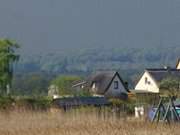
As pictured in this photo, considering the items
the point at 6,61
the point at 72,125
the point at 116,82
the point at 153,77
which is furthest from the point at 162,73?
the point at 72,125

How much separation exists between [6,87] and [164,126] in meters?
Result: 20.4

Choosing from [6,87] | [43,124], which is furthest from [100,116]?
[6,87]

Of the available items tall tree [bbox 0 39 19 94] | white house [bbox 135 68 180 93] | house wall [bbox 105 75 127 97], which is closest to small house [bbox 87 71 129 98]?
house wall [bbox 105 75 127 97]

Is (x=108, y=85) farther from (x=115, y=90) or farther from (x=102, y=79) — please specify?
(x=102, y=79)

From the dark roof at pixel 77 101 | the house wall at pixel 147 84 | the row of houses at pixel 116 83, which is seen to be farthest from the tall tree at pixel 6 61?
the house wall at pixel 147 84

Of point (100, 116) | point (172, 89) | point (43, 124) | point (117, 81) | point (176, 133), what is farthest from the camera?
point (117, 81)

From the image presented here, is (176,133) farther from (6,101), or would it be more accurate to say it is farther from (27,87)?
(27,87)

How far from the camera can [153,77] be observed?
5722 centimetres

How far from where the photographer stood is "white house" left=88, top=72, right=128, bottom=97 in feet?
171

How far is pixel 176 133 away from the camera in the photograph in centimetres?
1549

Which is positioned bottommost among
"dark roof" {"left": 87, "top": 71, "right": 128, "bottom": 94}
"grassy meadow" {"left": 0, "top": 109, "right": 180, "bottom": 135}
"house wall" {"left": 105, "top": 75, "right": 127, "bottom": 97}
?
"grassy meadow" {"left": 0, "top": 109, "right": 180, "bottom": 135}

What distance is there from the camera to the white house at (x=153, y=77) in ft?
181

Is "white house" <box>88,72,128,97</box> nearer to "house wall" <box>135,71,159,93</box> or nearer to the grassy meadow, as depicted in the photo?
"house wall" <box>135,71,159,93</box>

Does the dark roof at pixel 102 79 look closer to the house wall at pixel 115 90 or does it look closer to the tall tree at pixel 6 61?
the house wall at pixel 115 90
